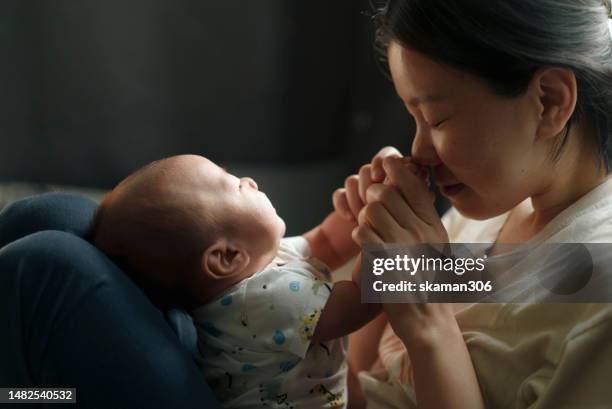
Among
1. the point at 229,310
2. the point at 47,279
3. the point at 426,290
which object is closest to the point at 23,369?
the point at 47,279

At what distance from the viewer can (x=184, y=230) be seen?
2.98ft

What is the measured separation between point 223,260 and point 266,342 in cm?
11

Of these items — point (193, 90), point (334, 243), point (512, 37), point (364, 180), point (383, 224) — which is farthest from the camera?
point (193, 90)

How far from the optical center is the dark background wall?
199cm

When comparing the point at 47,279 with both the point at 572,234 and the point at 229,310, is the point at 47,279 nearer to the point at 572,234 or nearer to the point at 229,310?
the point at 229,310

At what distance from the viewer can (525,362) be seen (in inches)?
34.4

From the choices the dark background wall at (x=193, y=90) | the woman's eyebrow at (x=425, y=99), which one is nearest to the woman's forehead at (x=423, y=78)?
the woman's eyebrow at (x=425, y=99)

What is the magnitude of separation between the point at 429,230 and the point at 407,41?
0.24m

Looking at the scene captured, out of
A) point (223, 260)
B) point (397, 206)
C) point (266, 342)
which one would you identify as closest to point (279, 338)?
point (266, 342)

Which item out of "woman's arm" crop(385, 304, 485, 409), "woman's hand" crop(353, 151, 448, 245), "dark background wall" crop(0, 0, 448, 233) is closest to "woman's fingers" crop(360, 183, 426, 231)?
"woman's hand" crop(353, 151, 448, 245)

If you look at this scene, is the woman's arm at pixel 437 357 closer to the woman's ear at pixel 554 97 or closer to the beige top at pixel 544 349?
the beige top at pixel 544 349

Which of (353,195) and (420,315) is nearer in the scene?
(420,315)

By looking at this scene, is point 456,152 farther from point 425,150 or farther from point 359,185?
point 359,185

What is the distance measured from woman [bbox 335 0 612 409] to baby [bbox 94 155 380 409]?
0.10 m
